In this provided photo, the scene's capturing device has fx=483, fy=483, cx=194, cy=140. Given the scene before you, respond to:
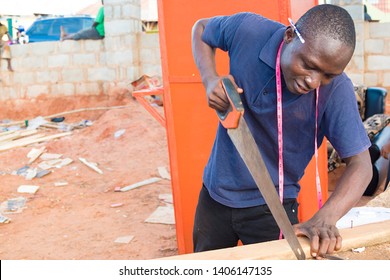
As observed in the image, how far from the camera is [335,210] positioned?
2029mm

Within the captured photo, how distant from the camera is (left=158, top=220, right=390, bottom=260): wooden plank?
1897 millimetres

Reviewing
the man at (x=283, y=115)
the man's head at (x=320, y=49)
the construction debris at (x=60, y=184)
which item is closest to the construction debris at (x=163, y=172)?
the construction debris at (x=60, y=184)

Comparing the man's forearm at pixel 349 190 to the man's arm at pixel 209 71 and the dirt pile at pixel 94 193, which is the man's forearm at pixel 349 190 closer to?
the man's arm at pixel 209 71

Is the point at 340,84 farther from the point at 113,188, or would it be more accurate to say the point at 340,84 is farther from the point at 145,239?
the point at 113,188

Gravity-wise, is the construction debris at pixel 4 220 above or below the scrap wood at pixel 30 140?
above

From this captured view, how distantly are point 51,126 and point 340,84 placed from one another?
30.3 ft

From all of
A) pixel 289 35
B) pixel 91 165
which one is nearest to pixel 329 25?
pixel 289 35

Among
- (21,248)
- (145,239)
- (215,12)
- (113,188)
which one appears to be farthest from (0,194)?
(215,12)

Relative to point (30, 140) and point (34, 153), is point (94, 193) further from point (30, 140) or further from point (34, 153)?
point (30, 140)

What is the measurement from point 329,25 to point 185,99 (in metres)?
2.24

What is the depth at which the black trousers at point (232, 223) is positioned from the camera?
2512 mm

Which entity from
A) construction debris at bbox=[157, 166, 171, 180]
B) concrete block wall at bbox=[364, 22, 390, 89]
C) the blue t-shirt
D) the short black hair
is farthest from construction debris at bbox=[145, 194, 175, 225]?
concrete block wall at bbox=[364, 22, 390, 89]

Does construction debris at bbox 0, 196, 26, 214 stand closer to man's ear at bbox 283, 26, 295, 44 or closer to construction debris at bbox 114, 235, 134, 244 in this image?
construction debris at bbox 114, 235, 134, 244

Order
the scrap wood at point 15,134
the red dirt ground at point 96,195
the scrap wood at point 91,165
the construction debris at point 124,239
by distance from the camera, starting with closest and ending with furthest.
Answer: the red dirt ground at point 96,195 < the construction debris at point 124,239 < the scrap wood at point 91,165 < the scrap wood at point 15,134
